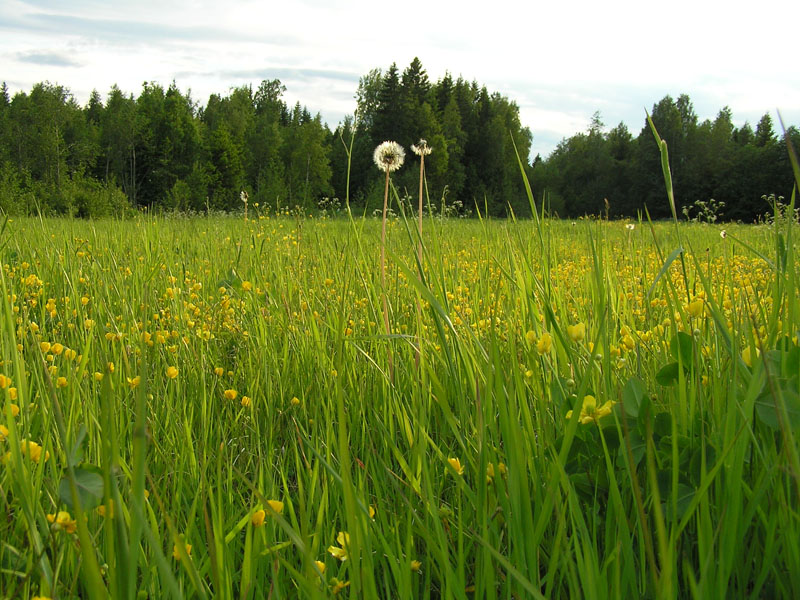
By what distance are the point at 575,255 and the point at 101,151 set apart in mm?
62842

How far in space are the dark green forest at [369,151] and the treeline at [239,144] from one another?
0.50ft

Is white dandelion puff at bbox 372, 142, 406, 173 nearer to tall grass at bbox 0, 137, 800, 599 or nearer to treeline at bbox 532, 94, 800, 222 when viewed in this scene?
tall grass at bbox 0, 137, 800, 599

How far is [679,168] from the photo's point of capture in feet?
211

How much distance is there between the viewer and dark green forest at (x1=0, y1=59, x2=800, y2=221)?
48.8 meters

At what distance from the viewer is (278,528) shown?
1.08 meters

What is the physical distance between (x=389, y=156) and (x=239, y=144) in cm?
6699

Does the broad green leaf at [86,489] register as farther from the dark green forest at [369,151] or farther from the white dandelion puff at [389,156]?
the dark green forest at [369,151]

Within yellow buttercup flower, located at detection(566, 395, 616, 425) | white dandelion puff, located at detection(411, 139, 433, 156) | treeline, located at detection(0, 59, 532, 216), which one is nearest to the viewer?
yellow buttercup flower, located at detection(566, 395, 616, 425)

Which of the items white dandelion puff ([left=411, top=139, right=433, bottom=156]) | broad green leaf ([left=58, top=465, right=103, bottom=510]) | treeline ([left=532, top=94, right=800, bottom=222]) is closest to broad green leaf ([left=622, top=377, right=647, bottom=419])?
broad green leaf ([left=58, top=465, right=103, bottom=510])

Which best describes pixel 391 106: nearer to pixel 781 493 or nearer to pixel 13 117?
pixel 13 117

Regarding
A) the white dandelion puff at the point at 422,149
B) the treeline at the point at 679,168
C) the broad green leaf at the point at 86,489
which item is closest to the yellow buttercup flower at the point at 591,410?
the broad green leaf at the point at 86,489

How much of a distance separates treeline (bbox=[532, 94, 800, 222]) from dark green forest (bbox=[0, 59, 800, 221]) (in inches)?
7.3

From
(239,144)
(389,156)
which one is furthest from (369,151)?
(389,156)

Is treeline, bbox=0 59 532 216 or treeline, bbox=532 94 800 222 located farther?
treeline, bbox=532 94 800 222
